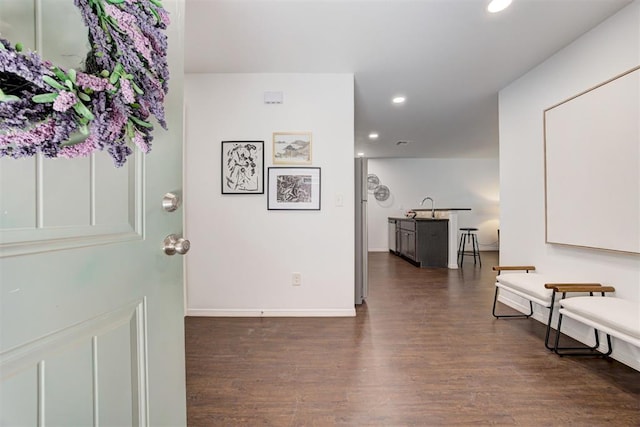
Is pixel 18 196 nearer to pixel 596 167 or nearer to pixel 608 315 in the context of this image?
pixel 608 315

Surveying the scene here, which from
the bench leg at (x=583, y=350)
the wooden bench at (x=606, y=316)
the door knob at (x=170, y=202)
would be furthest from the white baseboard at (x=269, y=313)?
the door knob at (x=170, y=202)

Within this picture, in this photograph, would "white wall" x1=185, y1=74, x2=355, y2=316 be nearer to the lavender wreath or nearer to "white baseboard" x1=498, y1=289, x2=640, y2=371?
"white baseboard" x1=498, y1=289, x2=640, y2=371

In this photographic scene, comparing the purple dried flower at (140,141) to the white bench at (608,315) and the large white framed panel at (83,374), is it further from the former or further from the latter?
the white bench at (608,315)

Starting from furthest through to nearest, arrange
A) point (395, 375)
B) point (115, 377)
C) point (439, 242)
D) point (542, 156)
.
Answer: point (439, 242), point (542, 156), point (395, 375), point (115, 377)

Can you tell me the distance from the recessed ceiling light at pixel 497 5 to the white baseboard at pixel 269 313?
2711 millimetres

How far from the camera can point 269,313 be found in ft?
9.54

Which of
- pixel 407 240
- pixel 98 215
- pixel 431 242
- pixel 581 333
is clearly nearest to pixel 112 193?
pixel 98 215

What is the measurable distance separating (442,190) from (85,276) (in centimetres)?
805

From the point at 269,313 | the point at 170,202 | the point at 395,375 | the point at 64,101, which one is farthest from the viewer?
the point at 269,313

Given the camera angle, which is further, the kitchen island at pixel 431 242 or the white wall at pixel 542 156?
the kitchen island at pixel 431 242

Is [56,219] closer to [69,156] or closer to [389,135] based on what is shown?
[69,156]

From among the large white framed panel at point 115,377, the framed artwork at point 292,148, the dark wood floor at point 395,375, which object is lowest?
the dark wood floor at point 395,375

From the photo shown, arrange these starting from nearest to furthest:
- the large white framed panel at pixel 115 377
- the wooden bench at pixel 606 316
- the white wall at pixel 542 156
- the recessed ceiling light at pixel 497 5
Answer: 1. the large white framed panel at pixel 115 377
2. the wooden bench at pixel 606 316
3. the recessed ceiling light at pixel 497 5
4. the white wall at pixel 542 156

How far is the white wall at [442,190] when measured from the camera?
7629 millimetres
